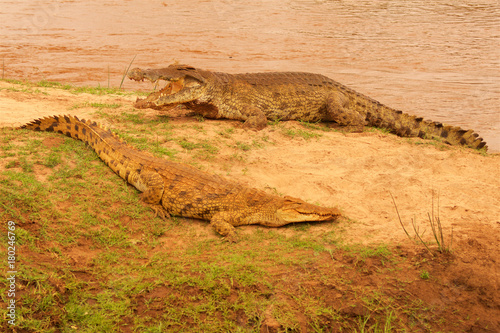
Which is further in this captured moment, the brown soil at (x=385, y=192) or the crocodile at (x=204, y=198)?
the crocodile at (x=204, y=198)

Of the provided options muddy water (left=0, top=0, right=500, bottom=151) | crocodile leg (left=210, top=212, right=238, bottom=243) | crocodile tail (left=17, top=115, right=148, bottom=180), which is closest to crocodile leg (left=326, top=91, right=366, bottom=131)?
muddy water (left=0, top=0, right=500, bottom=151)

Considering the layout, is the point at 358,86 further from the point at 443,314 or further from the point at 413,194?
the point at 443,314

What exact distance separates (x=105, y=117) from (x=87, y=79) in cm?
427

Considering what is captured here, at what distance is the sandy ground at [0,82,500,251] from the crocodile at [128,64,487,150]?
0.34 meters

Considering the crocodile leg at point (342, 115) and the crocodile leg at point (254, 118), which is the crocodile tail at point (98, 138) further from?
the crocodile leg at point (342, 115)

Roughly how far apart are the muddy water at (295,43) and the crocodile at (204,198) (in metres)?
5.59

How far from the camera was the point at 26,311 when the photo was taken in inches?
126

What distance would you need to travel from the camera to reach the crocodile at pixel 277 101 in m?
7.30

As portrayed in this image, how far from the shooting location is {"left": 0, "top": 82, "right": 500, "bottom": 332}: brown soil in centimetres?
366

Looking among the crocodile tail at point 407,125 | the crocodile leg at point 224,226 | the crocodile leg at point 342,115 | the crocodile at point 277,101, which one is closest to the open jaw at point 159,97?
the crocodile at point 277,101

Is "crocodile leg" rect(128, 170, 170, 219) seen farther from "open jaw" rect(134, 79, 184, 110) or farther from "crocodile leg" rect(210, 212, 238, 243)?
"open jaw" rect(134, 79, 184, 110)

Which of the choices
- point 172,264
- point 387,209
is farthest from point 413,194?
point 172,264

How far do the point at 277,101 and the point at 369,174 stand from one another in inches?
106

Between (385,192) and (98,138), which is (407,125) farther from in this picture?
(98,138)
